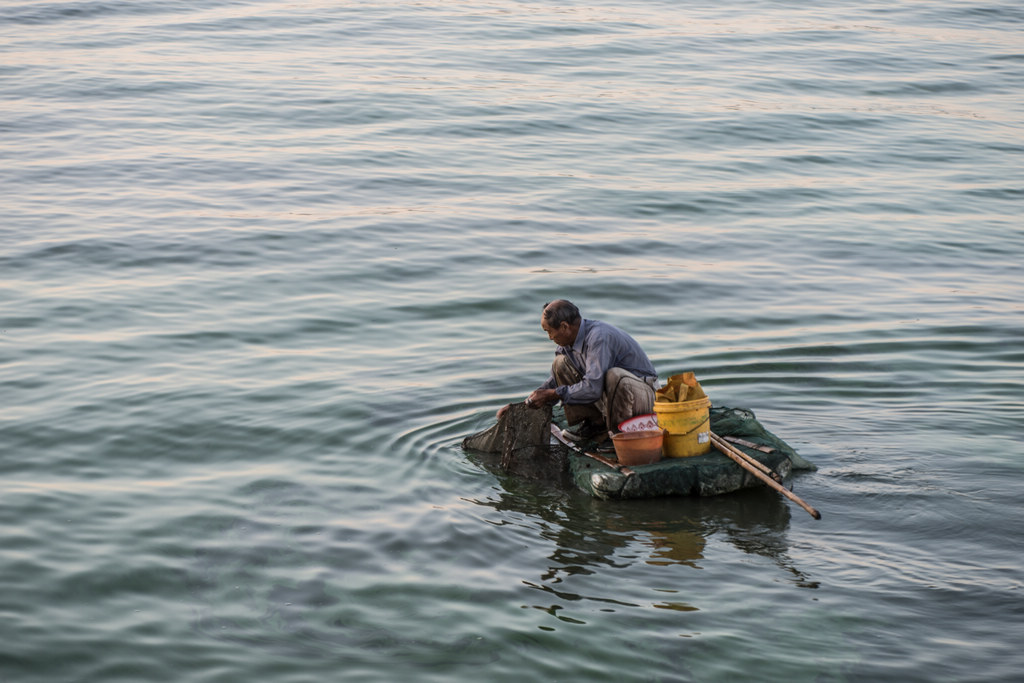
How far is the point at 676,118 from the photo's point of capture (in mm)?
21938

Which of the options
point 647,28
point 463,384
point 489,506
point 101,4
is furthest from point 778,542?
point 101,4

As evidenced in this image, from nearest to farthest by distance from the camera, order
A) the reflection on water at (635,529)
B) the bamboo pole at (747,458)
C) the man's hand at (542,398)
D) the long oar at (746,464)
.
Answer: the reflection on water at (635,529), the long oar at (746,464), the bamboo pole at (747,458), the man's hand at (542,398)

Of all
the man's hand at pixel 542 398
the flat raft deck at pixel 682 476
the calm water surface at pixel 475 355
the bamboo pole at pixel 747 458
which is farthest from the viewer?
the man's hand at pixel 542 398

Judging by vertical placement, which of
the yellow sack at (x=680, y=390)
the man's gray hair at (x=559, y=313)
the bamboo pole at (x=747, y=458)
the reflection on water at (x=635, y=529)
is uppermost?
the man's gray hair at (x=559, y=313)

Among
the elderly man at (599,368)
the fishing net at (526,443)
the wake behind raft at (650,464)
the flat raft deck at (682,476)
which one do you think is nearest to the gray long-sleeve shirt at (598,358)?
the elderly man at (599,368)

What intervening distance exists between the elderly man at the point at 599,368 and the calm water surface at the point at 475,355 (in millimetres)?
710

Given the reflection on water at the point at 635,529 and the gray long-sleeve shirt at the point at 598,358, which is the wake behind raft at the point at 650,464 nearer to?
the reflection on water at the point at 635,529

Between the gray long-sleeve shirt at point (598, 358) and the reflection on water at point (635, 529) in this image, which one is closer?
the reflection on water at point (635, 529)

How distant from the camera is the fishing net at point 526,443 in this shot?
8570 mm

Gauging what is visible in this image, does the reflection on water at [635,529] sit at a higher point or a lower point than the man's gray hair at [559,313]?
lower

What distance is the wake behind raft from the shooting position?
25.9 ft

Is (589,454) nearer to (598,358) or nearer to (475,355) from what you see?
(598,358)

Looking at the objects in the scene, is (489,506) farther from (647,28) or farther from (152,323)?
(647,28)

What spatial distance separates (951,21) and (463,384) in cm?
2835
